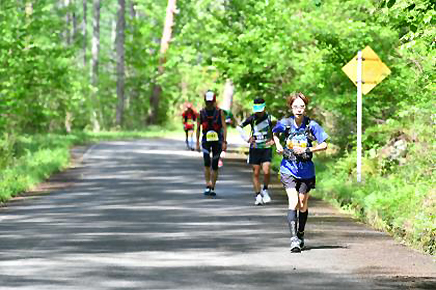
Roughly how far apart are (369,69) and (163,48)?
3935cm

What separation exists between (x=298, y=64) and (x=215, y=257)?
605 inches

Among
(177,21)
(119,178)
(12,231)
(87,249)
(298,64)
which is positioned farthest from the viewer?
(177,21)

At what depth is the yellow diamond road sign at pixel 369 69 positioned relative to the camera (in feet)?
74.1

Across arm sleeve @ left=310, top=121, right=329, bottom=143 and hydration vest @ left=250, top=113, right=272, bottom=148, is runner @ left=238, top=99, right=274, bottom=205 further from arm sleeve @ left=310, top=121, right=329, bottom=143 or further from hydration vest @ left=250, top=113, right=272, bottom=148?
arm sleeve @ left=310, top=121, right=329, bottom=143

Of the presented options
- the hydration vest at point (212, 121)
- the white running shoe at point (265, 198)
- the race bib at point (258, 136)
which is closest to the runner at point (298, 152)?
the race bib at point (258, 136)

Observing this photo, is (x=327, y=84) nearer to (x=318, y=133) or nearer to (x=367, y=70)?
(x=367, y=70)

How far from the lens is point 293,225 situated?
13594 mm

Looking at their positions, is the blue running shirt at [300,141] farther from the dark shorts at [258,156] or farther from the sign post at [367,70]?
the sign post at [367,70]

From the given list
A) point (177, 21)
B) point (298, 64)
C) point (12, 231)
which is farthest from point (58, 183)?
point (177, 21)

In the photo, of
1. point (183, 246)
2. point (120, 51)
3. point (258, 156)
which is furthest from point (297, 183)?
point (120, 51)

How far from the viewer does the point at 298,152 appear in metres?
Result: 13.5

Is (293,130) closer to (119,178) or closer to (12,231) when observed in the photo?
(12,231)

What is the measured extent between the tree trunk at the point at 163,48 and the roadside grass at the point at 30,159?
1677cm

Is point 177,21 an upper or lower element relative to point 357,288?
upper
